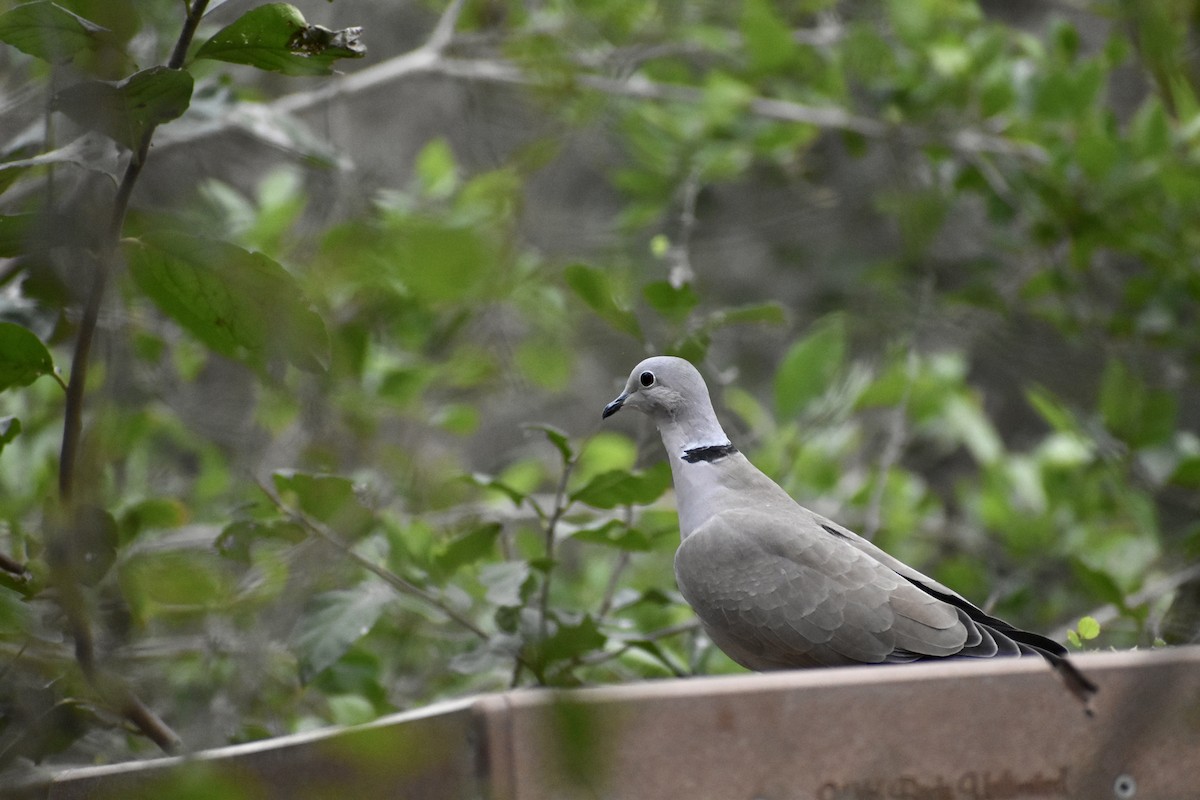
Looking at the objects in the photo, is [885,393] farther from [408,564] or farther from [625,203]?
[625,203]

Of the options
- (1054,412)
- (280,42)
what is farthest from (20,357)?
(1054,412)

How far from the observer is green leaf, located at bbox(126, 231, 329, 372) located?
3.98 feet

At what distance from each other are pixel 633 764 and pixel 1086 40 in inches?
206

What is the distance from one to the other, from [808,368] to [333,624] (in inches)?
50.7

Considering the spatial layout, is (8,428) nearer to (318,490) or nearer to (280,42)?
(318,490)

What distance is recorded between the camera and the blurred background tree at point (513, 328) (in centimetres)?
121

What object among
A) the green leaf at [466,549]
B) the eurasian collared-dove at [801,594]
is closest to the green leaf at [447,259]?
the eurasian collared-dove at [801,594]

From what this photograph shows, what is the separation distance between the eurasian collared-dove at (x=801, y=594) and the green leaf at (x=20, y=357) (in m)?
0.90

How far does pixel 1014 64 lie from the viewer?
3379mm

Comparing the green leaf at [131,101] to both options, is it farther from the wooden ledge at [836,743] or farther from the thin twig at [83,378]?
the wooden ledge at [836,743]

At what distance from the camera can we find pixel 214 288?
1378 mm

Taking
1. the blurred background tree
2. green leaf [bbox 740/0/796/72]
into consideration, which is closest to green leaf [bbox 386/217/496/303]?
the blurred background tree

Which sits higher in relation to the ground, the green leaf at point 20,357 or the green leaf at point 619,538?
the green leaf at point 20,357

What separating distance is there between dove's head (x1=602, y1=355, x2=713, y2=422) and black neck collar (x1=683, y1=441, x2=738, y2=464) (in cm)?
6
